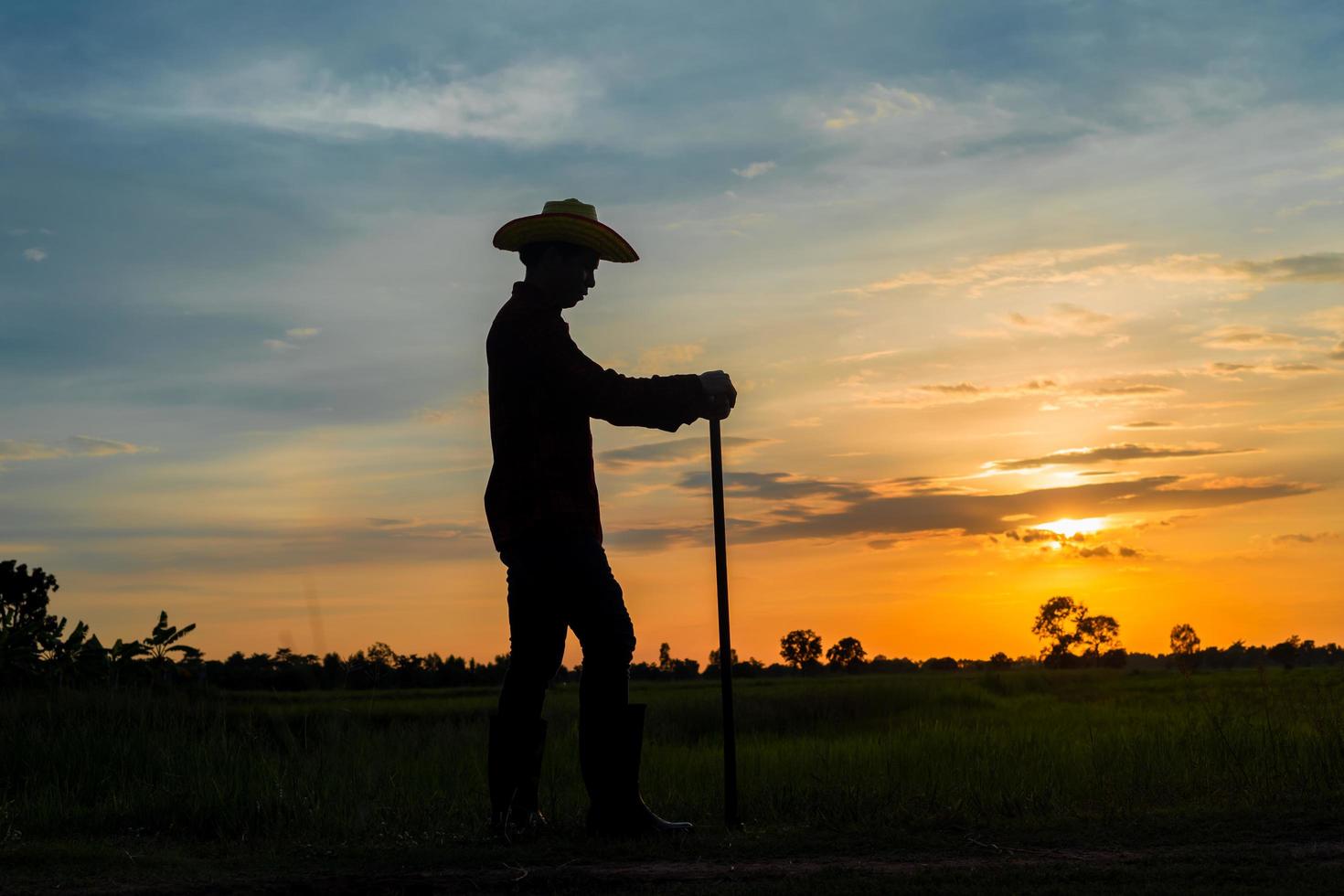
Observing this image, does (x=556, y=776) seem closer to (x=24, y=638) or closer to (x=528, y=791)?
(x=528, y=791)

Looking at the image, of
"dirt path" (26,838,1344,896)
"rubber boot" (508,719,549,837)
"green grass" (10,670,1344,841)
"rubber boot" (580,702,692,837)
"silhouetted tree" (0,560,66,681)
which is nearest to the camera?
"dirt path" (26,838,1344,896)

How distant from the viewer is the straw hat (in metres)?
5.39

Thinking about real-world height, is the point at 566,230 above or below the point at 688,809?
above

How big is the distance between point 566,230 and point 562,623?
1.75 metres

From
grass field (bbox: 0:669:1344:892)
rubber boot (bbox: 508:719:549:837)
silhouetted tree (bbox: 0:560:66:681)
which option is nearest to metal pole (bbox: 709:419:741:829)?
grass field (bbox: 0:669:1344:892)

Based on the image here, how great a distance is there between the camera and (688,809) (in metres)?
6.19

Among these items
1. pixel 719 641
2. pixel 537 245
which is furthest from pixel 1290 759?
pixel 537 245

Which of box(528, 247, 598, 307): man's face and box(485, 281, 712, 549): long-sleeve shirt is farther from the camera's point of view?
box(528, 247, 598, 307): man's face

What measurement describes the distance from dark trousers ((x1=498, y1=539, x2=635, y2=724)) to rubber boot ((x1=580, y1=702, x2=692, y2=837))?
8 cm

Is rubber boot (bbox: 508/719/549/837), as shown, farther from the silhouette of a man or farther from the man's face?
the man's face

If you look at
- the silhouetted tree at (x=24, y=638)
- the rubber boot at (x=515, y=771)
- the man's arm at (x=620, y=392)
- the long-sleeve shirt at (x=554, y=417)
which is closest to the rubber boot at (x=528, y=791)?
the rubber boot at (x=515, y=771)

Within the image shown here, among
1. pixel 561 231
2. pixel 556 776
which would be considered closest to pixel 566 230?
pixel 561 231

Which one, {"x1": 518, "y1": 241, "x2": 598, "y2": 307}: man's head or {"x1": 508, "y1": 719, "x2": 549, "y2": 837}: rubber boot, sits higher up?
{"x1": 518, "y1": 241, "x2": 598, "y2": 307}: man's head

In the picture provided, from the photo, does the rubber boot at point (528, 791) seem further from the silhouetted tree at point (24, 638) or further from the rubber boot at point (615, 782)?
the silhouetted tree at point (24, 638)
